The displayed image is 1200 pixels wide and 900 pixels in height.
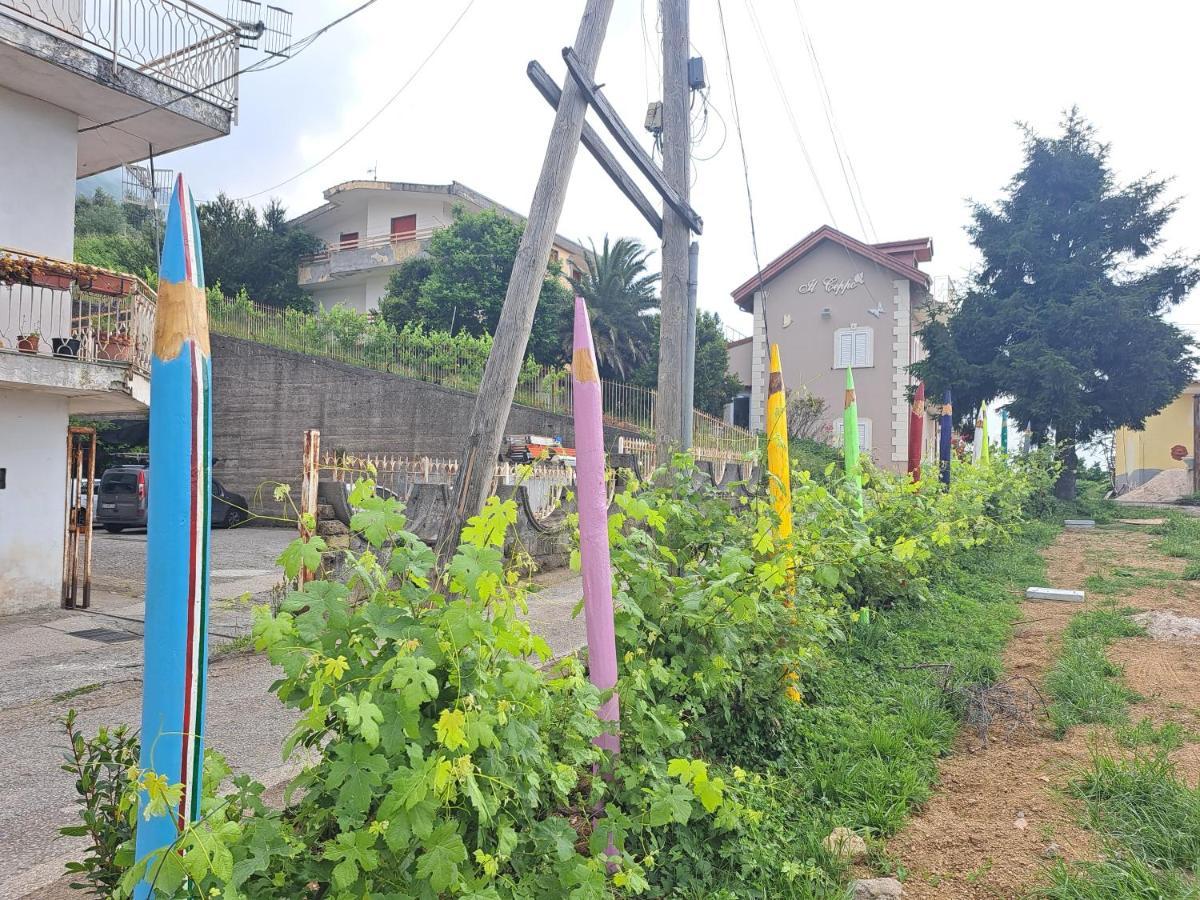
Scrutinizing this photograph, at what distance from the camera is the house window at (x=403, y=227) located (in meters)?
31.4

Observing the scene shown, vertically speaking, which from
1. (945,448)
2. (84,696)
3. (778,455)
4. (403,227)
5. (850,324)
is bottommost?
(84,696)

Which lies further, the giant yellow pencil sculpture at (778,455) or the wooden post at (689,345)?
the wooden post at (689,345)

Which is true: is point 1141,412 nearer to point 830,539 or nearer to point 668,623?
point 830,539

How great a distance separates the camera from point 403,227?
32.1 meters

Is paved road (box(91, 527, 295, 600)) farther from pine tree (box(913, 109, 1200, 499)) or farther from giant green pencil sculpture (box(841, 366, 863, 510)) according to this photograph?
pine tree (box(913, 109, 1200, 499))

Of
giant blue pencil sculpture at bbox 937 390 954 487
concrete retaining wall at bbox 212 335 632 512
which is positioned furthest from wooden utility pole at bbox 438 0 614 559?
concrete retaining wall at bbox 212 335 632 512

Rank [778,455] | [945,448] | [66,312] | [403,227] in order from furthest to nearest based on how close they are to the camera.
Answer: [403,227]
[945,448]
[66,312]
[778,455]

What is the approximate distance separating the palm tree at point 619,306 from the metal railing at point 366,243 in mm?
7151

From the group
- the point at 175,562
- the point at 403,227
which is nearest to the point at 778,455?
the point at 175,562

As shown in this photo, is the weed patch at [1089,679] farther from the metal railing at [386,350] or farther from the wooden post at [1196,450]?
the wooden post at [1196,450]

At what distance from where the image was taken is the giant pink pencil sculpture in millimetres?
2824

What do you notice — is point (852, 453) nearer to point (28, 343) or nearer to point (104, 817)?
point (104, 817)

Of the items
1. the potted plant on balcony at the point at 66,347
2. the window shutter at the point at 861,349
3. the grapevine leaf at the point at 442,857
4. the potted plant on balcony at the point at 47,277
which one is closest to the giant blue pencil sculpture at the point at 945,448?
the grapevine leaf at the point at 442,857

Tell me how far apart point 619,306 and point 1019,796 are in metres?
26.0
